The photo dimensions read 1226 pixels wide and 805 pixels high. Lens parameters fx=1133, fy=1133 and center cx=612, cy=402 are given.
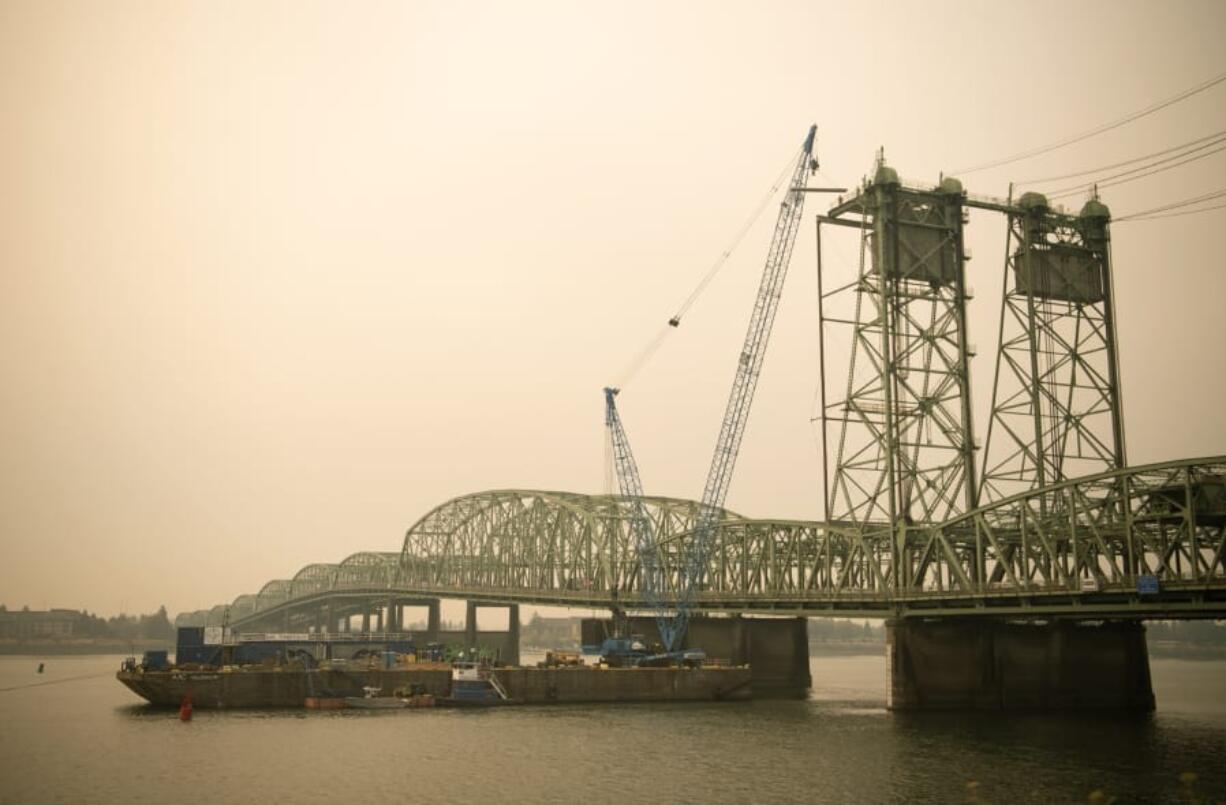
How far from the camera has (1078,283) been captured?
10094 centimetres

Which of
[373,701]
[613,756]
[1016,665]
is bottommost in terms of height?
[613,756]

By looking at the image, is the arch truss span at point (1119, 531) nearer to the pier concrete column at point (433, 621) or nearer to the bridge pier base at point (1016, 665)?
the bridge pier base at point (1016, 665)

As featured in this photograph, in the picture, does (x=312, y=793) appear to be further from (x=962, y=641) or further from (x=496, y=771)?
(x=962, y=641)

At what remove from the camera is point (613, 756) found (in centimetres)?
6619

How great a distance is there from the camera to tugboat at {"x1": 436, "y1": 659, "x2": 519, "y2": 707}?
324 feet

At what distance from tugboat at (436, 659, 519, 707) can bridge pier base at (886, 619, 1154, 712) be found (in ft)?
114

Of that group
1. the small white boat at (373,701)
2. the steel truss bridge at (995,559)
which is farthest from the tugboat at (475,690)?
the steel truss bridge at (995,559)

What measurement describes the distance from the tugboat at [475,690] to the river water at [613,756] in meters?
4.25

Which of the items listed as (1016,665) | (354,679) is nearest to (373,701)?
(354,679)

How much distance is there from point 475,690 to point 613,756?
3587 centimetres

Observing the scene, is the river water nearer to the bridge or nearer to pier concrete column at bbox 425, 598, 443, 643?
the bridge

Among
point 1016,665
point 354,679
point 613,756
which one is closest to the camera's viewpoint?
point 613,756

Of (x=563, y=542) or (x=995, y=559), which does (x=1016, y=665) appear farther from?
(x=563, y=542)

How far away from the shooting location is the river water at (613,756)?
176 ft
